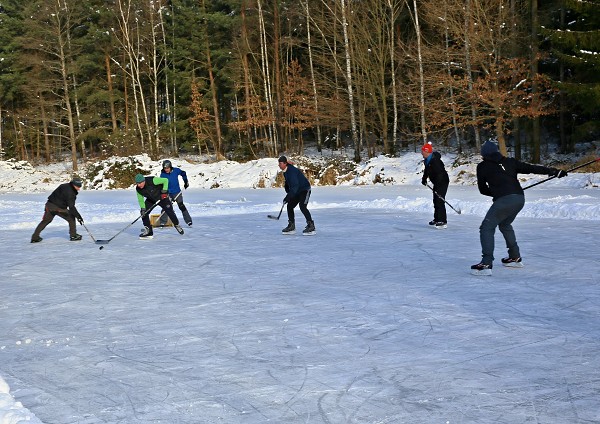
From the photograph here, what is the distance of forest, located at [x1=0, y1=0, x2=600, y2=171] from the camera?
78.8 ft

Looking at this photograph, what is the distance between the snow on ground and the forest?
14704 millimetres

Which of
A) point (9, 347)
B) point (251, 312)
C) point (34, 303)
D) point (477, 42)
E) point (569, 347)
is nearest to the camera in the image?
point (569, 347)

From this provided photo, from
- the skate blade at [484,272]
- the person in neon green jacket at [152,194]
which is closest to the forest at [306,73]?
the person in neon green jacket at [152,194]

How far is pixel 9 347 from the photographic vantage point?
15.7 feet

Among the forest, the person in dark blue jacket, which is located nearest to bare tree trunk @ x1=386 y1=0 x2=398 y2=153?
the forest

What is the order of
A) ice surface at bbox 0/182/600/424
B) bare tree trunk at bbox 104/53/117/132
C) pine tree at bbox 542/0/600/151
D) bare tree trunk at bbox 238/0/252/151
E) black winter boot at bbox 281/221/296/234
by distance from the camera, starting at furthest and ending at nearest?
1. bare tree trunk at bbox 104/53/117/132
2. bare tree trunk at bbox 238/0/252/151
3. pine tree at bbox 542/0/600/151
4. black winter boot at bbox 281/221/296/234
5. ice surface at bbox 0/182/600/424

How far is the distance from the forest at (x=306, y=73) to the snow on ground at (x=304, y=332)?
48.2 ft

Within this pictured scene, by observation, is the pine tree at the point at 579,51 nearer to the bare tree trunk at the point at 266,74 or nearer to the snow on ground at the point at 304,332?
the snow on ground at the point at 304,332

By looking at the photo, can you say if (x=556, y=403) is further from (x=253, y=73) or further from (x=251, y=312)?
(x=253, y=73)

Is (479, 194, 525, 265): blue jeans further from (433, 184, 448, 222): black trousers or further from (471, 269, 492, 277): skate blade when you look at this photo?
(433, 184, 448, 222): black trousers

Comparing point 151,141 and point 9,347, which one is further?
point 151,141

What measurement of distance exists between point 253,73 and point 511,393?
36.8 m

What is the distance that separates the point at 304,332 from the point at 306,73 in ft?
116

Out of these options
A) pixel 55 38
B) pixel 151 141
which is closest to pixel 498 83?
pixel 151 141
